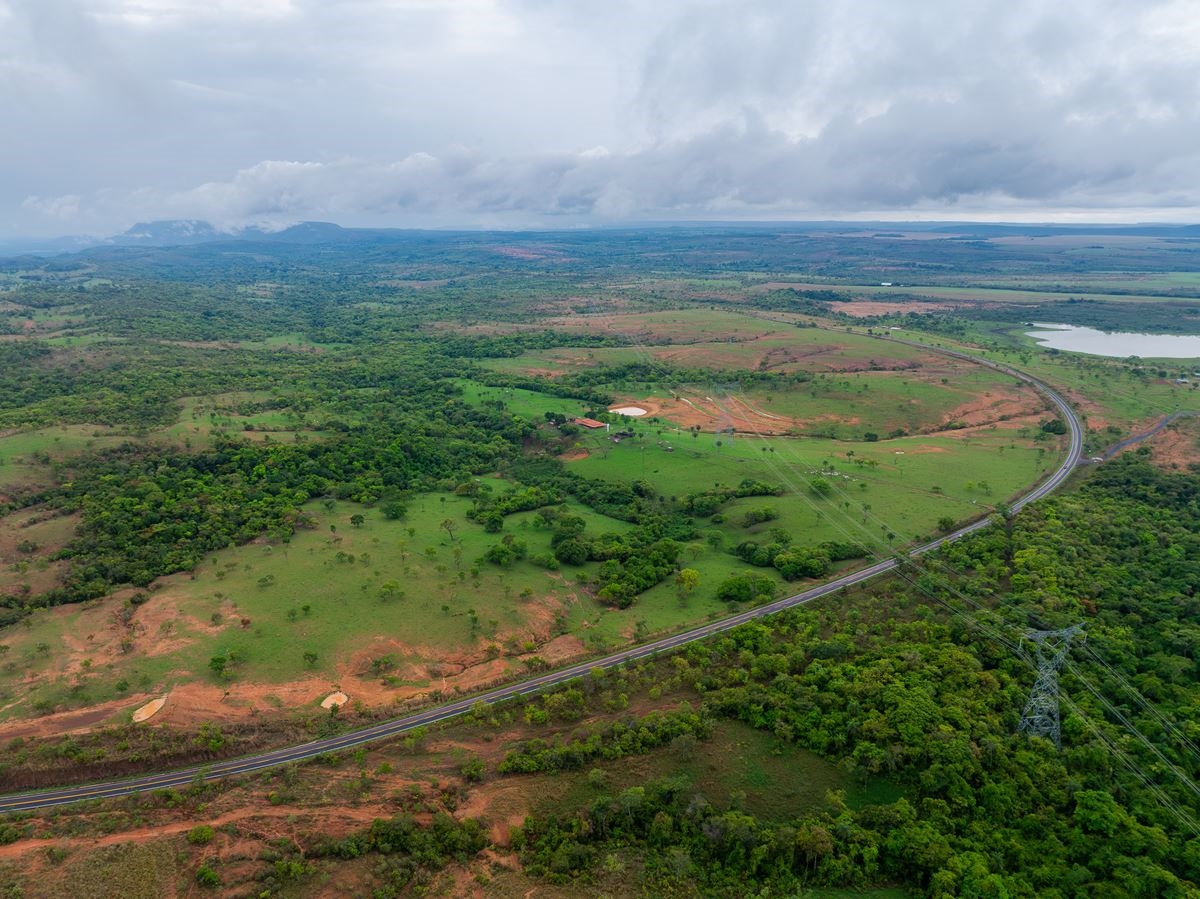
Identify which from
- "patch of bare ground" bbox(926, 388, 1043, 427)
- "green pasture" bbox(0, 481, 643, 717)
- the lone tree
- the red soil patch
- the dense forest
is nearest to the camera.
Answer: the dense forest

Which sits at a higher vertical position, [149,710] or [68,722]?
[149,710]

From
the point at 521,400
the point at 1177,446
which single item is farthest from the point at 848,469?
the point at 521,400

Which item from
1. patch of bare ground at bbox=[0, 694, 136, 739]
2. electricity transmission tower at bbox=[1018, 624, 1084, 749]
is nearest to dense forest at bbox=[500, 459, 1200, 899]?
electricity transmission tower at bbox=[1018, 624, 1084, 749]

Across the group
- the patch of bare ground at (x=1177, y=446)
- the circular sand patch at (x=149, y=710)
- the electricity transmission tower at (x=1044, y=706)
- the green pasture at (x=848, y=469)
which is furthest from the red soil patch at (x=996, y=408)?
the circular sand patch at (x=149, y=710)

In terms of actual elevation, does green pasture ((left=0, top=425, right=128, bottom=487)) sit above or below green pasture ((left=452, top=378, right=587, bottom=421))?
above

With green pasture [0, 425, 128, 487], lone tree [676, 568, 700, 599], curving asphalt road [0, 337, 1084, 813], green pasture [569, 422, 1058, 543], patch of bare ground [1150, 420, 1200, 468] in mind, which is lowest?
curving asphalt road [0, 337, 1084, 813]

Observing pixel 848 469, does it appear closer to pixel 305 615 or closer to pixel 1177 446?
pixel 1177 446

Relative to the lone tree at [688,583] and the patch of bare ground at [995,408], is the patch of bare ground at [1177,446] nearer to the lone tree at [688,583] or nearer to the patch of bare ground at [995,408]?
the patch of bare ground at [995,408]

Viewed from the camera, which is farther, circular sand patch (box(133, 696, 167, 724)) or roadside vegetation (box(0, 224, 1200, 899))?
circular sand patch (box(133, 696, 167, 724))

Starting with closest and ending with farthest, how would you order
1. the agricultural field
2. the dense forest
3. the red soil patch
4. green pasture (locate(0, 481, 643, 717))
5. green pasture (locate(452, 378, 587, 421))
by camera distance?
the dense forest → green pasture (locate(0, 481, 643, 717)) → the agricultural field → the red soil patch → green pasture (locate(452, 378, 587, 421))

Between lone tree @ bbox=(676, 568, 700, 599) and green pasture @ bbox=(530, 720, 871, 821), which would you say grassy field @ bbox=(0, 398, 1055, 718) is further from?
green pasture @ bbox=(530, 720, 871, 821)
